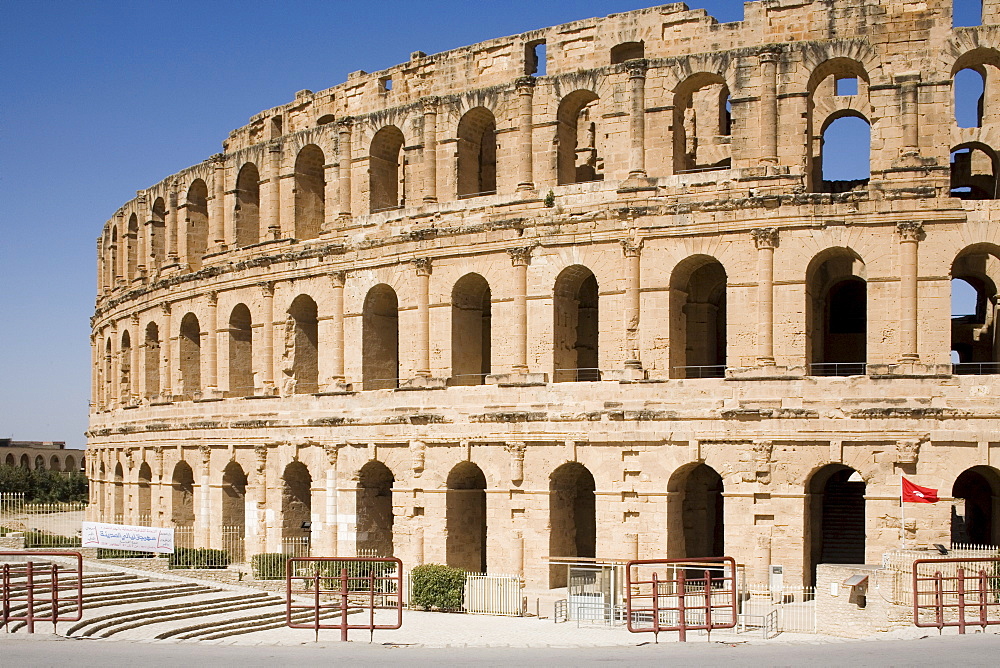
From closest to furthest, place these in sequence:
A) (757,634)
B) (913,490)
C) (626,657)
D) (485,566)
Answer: (626,657), (757,634), (913,490), (485,566)

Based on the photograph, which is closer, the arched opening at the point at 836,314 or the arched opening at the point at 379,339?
the arched opening at the point at 836,314

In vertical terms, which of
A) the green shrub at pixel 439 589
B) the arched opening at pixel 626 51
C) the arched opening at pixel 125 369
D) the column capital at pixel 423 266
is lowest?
the green shrub at pixel 439 589

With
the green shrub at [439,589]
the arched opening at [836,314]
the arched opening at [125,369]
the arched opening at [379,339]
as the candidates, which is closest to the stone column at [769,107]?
the arched opening at [836,314]

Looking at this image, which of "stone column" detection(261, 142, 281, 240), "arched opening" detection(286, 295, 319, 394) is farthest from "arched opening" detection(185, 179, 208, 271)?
"arched opening" detection(286, 295, 319, 394)

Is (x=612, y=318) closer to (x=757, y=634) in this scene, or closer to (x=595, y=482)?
(x=595, y=482)

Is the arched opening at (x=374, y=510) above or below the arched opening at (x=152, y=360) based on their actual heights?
below

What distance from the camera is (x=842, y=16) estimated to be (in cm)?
2839

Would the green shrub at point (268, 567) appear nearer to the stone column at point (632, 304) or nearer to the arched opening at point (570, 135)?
the stone column at point (632, 304)

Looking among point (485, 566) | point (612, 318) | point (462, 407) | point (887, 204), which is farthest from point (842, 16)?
point (485, 566)

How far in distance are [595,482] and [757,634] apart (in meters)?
7.90

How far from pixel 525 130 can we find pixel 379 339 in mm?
7701

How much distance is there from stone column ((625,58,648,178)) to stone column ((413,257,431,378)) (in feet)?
21.0

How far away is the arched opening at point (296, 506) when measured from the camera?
115ft

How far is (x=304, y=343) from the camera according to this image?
36438 mm
